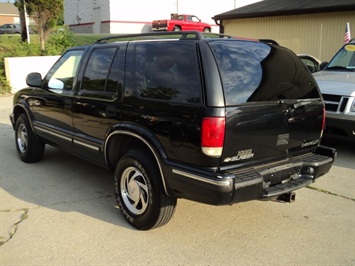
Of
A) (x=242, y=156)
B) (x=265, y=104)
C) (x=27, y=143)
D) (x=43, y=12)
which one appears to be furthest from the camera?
(x=43, y=12)


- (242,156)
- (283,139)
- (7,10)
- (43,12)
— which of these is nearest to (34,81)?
(242,156)

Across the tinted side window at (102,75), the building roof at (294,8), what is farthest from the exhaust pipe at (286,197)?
the building roof at (294,8)

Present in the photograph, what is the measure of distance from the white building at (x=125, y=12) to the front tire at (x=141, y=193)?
32147mm

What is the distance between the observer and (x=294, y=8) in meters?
16.1

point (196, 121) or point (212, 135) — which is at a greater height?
point (196, 121)

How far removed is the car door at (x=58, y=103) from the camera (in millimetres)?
4863

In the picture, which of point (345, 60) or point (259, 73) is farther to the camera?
point (345, 60)

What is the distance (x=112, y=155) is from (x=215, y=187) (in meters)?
1.49

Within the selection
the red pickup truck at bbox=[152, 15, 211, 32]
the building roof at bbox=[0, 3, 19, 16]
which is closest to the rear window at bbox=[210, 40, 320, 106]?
the red pickup truck at bbox=[152, 15, 211, 32]

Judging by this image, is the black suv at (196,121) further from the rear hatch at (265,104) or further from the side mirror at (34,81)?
the side mirror at (34,81)

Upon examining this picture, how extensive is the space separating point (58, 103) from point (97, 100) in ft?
3.22

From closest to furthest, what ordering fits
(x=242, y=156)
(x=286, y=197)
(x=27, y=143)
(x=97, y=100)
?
1. (x=242, y=156)
2. (x=286, y=197)
3. (x=97, y=100)
4. (x=27, y=143)

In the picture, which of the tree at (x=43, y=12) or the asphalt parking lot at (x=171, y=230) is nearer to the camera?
the asphalt parking lot at (x=171, y=230)

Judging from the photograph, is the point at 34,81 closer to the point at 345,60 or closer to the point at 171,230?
the point at 171,230
